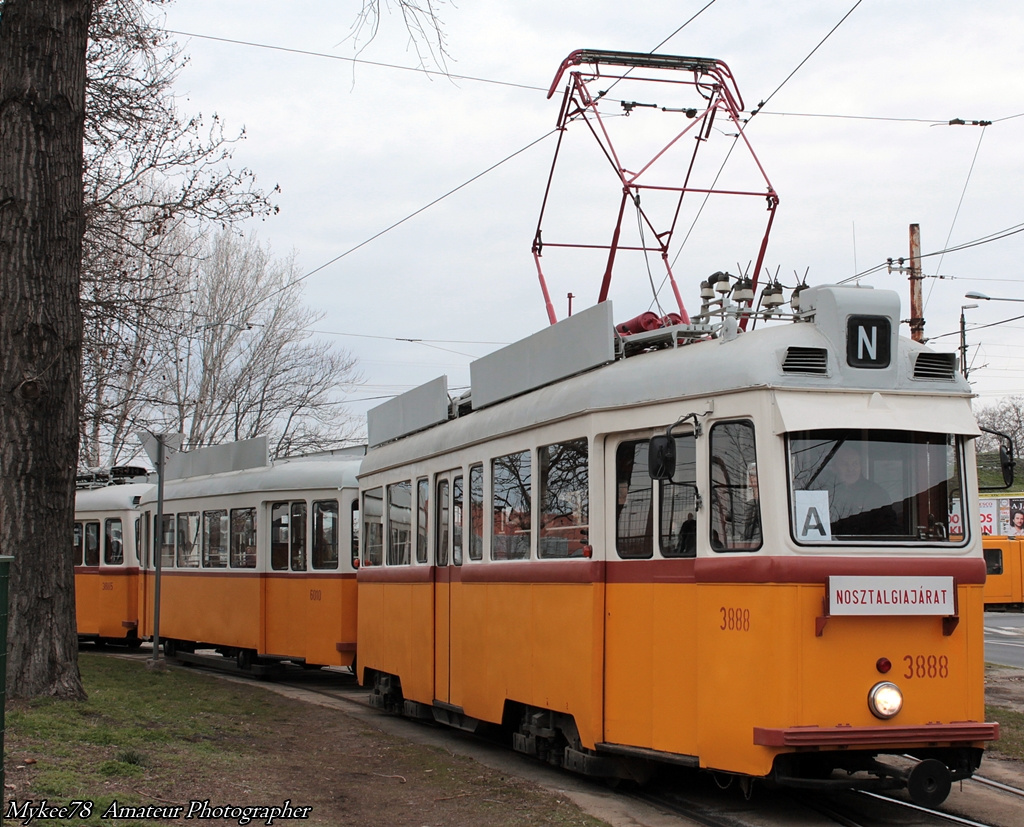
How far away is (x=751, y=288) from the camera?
8.43 metres

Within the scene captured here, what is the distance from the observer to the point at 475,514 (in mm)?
10688

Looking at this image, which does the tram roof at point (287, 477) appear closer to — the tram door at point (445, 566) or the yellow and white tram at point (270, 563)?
the yellow and white tram at point (270, 563)

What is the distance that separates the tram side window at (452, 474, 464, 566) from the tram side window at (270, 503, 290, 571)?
6234 millimetres

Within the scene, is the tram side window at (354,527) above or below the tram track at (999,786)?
above

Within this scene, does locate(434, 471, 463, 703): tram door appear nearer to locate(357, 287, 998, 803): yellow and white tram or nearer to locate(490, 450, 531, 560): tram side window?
locate(490, 450, 531, 560): tram side window

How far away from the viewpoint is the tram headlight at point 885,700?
7156 mm

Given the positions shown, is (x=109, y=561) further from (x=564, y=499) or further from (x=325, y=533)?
(x=564, y=499)

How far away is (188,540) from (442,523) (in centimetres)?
937

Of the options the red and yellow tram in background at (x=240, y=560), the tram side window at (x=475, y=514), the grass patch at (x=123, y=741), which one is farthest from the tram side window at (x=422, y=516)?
the red and yellow tram in background at (x=240, y=560)

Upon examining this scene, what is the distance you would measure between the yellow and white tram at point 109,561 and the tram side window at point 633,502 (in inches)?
598

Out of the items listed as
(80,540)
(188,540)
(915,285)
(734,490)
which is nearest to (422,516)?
(734,490)

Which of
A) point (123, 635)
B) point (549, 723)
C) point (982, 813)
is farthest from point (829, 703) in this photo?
point (123, 635)

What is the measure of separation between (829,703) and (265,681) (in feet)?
37.1

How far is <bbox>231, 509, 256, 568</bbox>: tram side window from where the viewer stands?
695 inches
